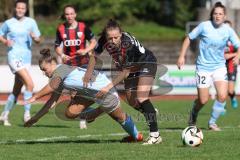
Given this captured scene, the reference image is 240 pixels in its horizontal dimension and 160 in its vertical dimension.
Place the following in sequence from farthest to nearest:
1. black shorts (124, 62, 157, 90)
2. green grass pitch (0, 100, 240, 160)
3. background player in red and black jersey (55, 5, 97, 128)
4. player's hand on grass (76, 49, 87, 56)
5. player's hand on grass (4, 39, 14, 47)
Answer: player's hand on grass (4, 39, 14, 47)
background player in red and black jersey (55, 5, 97, 128)
player's hand on grass (76, 49, 87, 56)
black shorts (124, 62, 157, 90)
green grass pitch (0, 100, 240, 160)

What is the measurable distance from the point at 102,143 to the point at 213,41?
3.08 m

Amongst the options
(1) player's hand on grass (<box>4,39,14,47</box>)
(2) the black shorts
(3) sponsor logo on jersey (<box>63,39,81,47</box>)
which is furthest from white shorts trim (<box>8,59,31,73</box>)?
(2) the black shorts

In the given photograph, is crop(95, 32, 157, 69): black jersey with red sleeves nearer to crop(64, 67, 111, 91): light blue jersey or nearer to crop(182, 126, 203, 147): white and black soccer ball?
crop(64, 67, 111, 91): light blue jersey

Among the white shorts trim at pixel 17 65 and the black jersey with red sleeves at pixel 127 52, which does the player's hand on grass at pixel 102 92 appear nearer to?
the black jersey with red sleeves at pixel 127 52

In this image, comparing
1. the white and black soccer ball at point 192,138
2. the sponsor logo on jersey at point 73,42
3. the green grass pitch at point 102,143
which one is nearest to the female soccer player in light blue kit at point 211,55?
the green grass pitch at point 102,143

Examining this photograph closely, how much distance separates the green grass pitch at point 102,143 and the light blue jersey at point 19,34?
1357mm

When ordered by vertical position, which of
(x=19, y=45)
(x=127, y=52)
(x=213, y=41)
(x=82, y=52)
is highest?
(x=127, y=52)

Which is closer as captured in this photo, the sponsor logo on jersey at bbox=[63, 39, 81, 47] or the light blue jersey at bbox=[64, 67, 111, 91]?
the light blue jersey at bbox=[64, 67, 111, 91]

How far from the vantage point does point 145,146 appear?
9.91 m

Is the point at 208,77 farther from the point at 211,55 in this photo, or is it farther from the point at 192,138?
the point at 192,138

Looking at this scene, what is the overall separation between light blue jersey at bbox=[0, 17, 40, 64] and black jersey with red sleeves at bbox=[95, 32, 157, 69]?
444 cm

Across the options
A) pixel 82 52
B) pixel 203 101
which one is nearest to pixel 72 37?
pixel 82 52

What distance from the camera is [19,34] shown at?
14523mm

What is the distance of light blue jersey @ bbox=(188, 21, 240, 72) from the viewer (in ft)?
40.5
